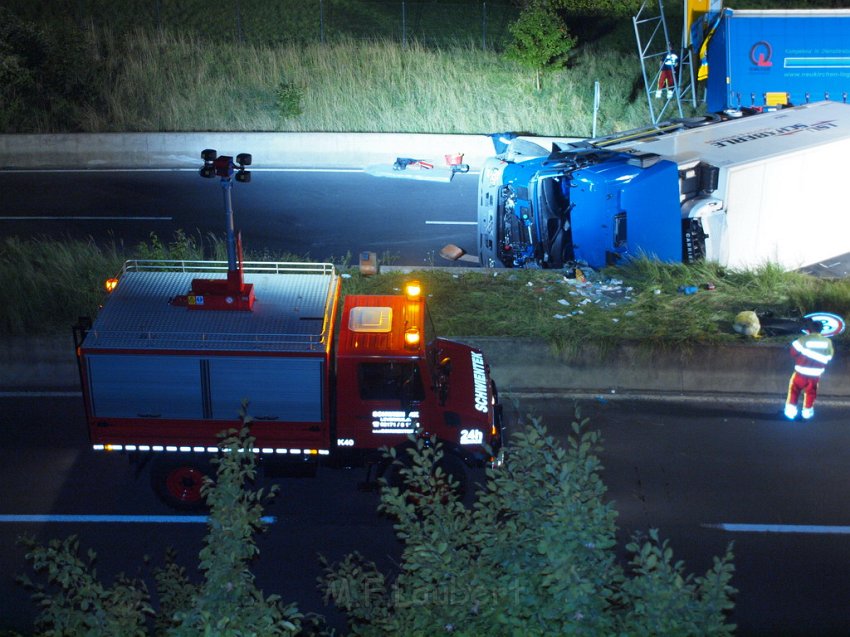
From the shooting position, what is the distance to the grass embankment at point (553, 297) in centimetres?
1206

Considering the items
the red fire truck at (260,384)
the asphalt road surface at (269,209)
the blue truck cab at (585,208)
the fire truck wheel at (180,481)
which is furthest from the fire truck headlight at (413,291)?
the asphalt road surface at (269,209)

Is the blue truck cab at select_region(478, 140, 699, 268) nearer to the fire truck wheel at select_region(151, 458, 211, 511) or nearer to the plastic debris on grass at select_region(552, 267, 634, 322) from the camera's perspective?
the plastic debris on grass at select_region(552, 267, 634, 322)

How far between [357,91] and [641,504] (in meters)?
17.6

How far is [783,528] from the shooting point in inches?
354

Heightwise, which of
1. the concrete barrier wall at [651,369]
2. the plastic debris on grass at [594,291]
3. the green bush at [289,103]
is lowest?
the concrete barrier wall at [651,369]

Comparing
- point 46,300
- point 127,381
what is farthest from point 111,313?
point 46,300

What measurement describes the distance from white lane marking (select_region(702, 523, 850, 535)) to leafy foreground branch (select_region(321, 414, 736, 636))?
15.1 ft

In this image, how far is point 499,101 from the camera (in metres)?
24.6

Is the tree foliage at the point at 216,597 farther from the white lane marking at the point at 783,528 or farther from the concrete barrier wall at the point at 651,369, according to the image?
the concrete barrier wall at the point at 651,369

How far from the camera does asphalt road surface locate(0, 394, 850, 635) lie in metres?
8.21

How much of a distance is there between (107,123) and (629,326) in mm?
16655

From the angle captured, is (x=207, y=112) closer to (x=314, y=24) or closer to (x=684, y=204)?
(x=314, y=24)

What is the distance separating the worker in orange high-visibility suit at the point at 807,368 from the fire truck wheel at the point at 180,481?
6453 mm

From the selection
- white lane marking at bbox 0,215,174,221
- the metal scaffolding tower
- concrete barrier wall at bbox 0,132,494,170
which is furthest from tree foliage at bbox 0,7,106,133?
the metal scaffolding tower
